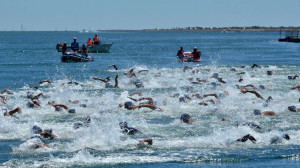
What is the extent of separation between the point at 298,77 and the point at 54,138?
22660mm

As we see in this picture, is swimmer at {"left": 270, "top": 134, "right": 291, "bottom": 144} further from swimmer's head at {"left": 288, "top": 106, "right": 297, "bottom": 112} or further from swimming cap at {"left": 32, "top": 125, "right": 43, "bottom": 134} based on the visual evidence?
swimming cap at {"left": 32, "top": 125, "right": 43, "bottom": 134}

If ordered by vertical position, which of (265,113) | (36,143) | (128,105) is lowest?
(36,143)

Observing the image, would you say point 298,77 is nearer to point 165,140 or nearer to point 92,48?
point 165,140

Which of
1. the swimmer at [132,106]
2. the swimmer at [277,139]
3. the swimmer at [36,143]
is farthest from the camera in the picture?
the swimmer at [132,106]

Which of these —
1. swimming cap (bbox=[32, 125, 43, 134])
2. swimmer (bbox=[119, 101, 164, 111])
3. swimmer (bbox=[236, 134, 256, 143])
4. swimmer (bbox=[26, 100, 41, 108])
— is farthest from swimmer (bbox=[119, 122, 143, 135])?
swimmer (bbox=[26, 100, 41, 108])

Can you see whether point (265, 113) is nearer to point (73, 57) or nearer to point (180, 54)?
point (180, 54)

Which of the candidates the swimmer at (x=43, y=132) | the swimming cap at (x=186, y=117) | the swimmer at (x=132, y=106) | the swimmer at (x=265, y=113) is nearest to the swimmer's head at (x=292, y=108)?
the swimmer at (x=265, y=113)

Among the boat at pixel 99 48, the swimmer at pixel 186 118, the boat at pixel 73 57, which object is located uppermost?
the boat at pixel 99 48

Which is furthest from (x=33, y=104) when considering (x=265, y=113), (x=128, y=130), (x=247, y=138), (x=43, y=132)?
(x=247, y=138)

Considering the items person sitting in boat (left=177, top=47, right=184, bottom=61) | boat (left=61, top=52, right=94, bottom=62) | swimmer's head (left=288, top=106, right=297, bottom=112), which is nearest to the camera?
swimmer's head (left=288, top=106, right=297, bottom=112)

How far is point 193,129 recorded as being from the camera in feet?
55.3

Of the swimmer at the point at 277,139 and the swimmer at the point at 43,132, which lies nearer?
the swimmer at the point at 277,139

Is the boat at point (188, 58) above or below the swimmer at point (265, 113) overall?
above

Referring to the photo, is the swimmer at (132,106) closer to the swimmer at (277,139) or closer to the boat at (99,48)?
the swimmer at (277,139)
